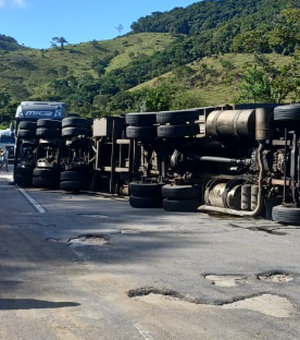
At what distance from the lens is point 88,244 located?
342 inches

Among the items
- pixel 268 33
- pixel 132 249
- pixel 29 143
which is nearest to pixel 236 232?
pixel 132 249

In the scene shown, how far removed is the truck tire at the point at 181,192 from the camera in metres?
12.7

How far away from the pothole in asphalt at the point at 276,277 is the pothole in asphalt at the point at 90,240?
9.10ft

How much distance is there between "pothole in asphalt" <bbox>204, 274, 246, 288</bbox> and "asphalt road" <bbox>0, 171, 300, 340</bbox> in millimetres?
11

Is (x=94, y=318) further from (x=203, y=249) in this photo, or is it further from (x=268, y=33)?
(x=268, y=33)

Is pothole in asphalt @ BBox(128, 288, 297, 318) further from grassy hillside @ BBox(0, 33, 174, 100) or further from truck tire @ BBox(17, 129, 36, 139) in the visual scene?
grassy hillside @ BBox(0, 33, 174, 100)

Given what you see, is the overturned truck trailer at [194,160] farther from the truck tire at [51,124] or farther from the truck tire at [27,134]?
the truck tire at [27,134]

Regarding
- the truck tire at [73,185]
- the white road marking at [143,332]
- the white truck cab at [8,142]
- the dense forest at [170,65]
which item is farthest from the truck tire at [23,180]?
the white truck cab at [8,142]

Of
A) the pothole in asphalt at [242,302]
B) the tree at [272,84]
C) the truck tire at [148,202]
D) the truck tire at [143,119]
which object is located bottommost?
the pothole in asphalt at [242,302]

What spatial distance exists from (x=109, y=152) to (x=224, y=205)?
6340 mm

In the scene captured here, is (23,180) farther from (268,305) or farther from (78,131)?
(268,305)

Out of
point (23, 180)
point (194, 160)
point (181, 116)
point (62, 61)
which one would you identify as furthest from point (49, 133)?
point (62, 61)

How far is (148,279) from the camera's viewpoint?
652 centimetres

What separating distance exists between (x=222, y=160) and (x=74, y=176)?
6429mm
